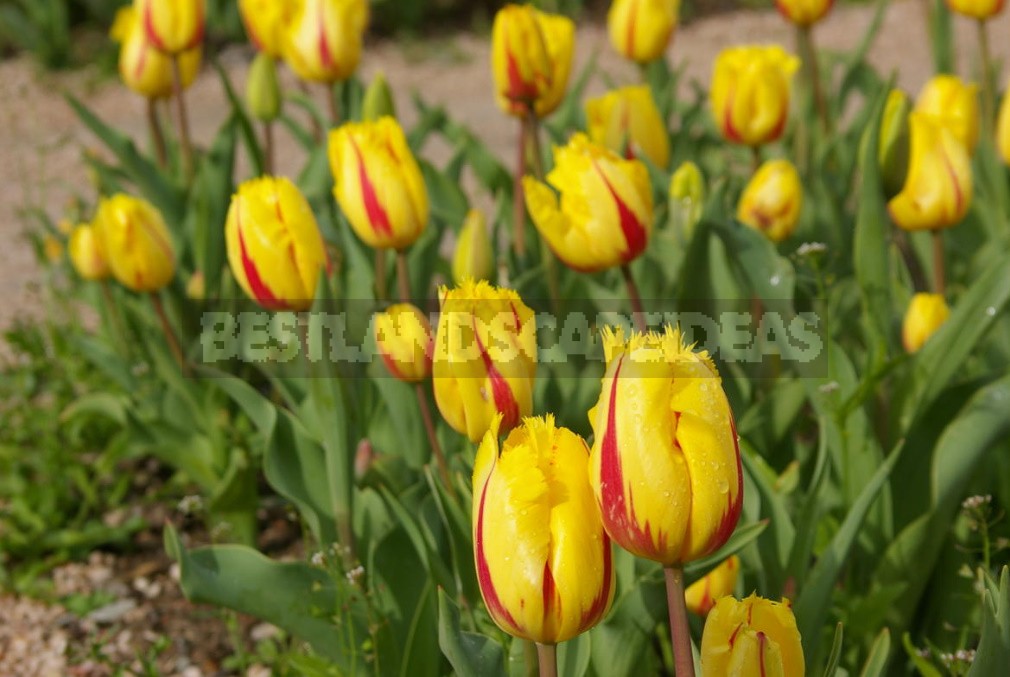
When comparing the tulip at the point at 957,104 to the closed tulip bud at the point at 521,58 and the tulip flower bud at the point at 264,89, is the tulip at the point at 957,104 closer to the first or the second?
the closed tulip bud at the point at 521,58

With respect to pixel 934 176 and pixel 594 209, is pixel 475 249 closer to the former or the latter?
pixel 594 209

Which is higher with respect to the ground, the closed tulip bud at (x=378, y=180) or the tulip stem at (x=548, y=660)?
the closed tulip bud at (x=378, y=180)

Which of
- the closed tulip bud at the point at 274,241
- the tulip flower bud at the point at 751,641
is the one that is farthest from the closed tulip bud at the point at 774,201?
the tulip flower bud at the point at 751,641

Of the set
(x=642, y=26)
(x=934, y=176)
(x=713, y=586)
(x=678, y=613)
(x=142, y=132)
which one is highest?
(x=642, y=26)

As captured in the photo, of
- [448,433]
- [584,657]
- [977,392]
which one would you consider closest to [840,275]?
[977,392]

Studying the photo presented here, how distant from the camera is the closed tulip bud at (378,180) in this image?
5.82ft

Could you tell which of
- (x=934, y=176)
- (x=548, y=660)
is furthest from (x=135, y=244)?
(x=548, y=660)

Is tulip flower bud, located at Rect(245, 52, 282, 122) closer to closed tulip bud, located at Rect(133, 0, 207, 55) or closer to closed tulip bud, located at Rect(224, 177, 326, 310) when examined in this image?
closed tulip bud, located at Rect(133, 0, 207, 55)

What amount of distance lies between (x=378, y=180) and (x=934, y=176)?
85cm

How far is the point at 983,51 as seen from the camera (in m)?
2.88

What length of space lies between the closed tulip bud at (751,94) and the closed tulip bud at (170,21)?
3.45 ft

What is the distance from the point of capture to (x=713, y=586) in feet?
5.22

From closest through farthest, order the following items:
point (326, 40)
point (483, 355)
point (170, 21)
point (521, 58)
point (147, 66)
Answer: point (483, 355) < point (521, 58) < point (326, 40) < point (170, 21) < point (147, 66)

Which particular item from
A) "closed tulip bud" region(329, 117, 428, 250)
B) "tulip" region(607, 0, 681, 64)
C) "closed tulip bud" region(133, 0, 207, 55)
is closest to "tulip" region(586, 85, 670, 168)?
"tulip" region(607, 0, 681, 64)
